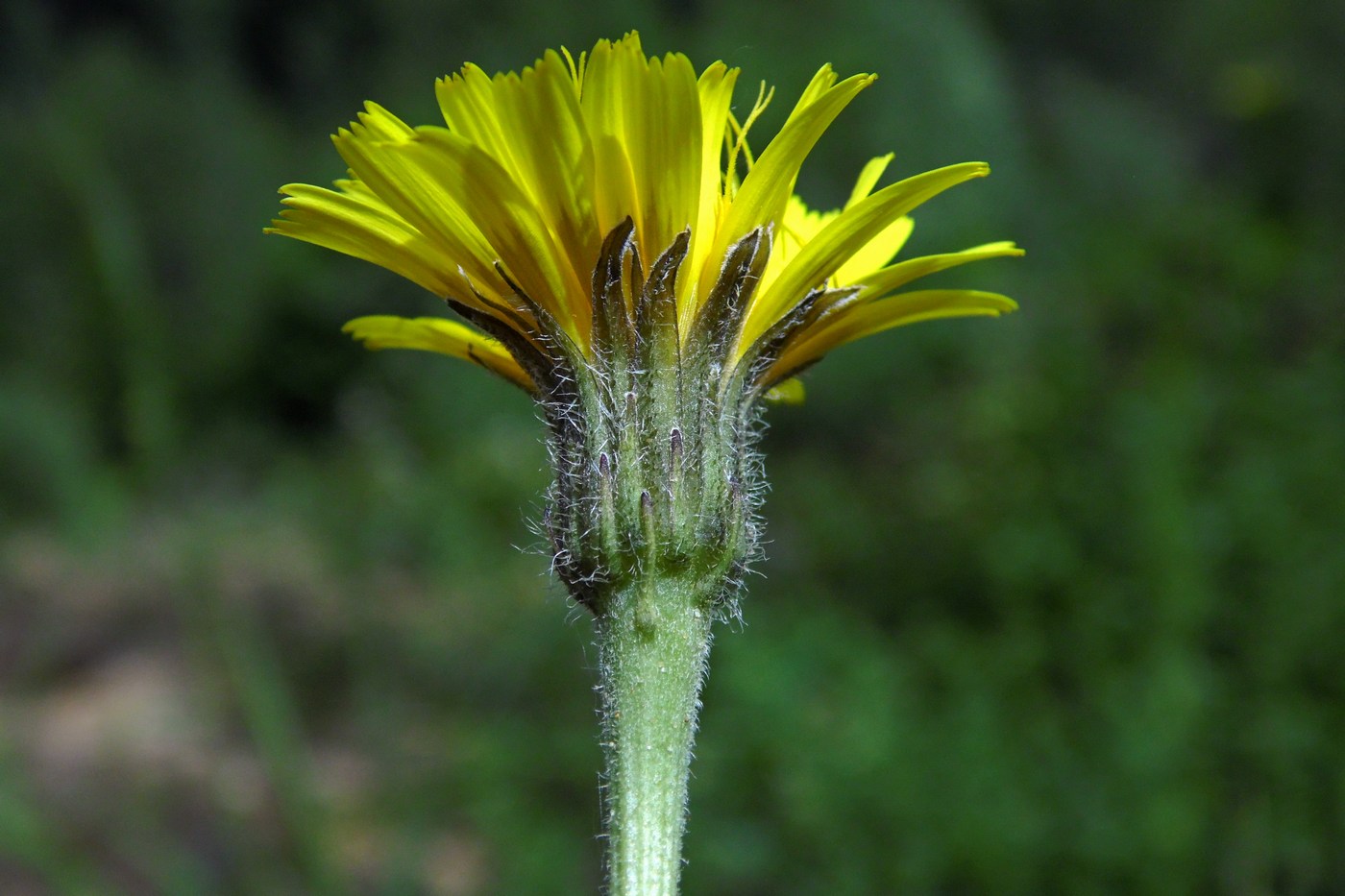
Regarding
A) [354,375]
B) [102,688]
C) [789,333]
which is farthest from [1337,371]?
[354,375]

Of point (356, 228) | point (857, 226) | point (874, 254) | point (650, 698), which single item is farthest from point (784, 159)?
point (650, 698)

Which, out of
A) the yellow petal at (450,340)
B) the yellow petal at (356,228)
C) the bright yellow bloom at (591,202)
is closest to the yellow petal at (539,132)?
the bright yellow bloom at (591,202)

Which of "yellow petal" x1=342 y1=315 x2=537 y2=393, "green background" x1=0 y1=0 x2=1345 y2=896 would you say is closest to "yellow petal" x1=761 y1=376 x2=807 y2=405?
"green background" x1=0 y1=0 x2=1345 y2=896

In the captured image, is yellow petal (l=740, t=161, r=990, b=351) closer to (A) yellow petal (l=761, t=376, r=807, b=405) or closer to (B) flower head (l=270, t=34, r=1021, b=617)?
(B) flower head (l=270, t=34, r=1021, b=617)

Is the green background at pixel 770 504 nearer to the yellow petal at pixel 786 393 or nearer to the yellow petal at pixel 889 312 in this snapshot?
the yellow petal at pixel 786 393

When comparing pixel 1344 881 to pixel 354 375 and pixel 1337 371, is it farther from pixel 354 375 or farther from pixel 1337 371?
pixel 354 375

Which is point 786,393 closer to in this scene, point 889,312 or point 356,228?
point 889,312
